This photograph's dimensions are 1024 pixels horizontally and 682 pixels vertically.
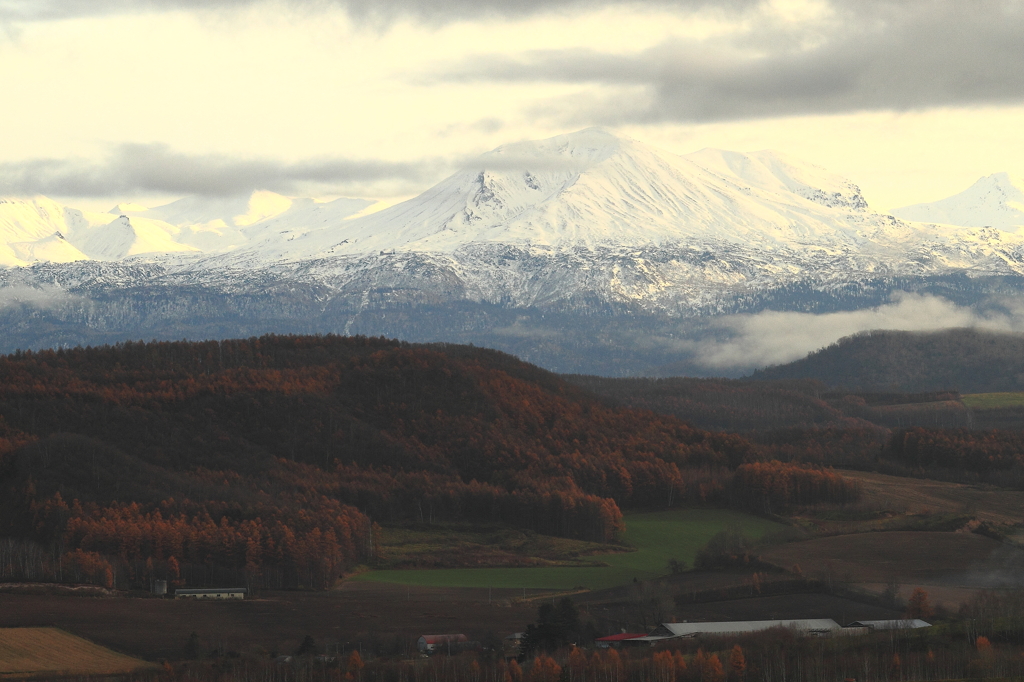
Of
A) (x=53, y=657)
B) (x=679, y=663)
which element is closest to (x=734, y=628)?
(x=679, y=663)

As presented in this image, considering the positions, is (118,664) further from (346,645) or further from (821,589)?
(821,589)

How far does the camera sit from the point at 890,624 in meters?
138

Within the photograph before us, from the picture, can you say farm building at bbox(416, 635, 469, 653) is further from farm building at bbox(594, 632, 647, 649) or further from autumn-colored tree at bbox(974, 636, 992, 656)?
autumn-colored tree at bbox(974, 636, 992, 656)

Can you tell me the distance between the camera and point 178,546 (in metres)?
176

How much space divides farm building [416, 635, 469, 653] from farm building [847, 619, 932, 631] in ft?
112

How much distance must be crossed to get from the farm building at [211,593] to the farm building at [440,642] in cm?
3146

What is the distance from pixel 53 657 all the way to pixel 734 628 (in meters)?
57.2

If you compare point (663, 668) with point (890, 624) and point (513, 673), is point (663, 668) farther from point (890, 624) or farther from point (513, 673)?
point (890, 624)

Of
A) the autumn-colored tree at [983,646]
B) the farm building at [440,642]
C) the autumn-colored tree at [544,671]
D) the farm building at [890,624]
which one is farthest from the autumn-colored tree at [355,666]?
the autumn-colored tree at [983,646]

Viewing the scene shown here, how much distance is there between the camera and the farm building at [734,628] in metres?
135

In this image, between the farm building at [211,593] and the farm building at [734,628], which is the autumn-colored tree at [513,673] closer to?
the farm building at [734,628]

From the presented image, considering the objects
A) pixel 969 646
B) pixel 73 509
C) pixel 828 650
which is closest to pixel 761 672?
pixel 828 650

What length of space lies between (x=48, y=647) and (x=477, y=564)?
68.7 m

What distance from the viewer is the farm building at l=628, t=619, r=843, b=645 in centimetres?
13500
